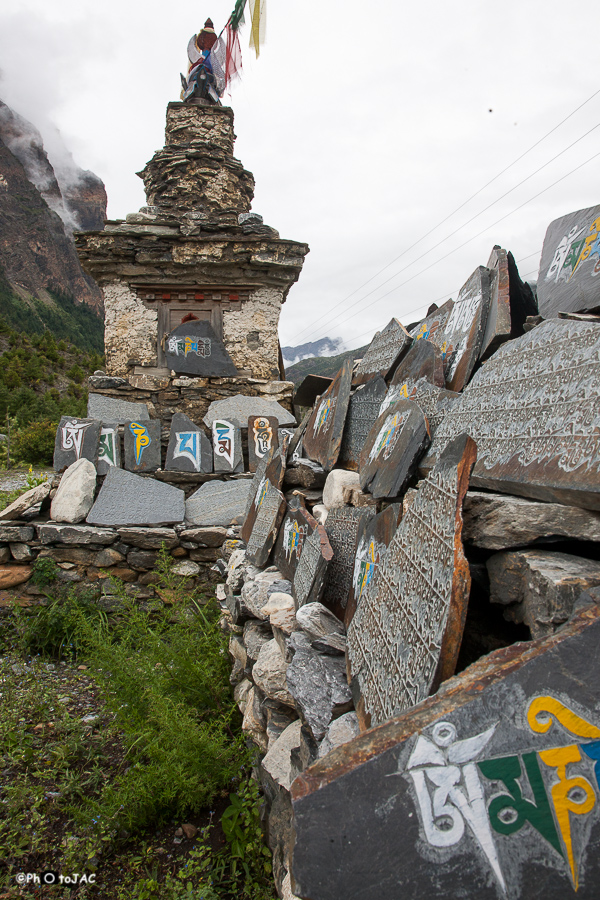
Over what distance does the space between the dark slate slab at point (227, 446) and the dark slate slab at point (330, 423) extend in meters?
1.92

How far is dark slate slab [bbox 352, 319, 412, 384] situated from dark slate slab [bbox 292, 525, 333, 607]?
3.71ft

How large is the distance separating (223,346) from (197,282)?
0.91m

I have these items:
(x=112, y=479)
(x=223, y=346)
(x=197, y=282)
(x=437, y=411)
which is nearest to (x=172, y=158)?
(x=197, y=282)

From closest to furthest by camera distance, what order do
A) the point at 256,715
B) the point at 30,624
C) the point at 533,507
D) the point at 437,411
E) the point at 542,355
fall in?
the point at 533,507
the point at 542,355
the point at 437,411
the point at 256,715
the point at 30,624

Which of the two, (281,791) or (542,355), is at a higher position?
(542,355)

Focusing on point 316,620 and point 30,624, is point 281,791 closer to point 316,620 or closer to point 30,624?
point 316,620

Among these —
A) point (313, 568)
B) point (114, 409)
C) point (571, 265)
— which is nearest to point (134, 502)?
point (114, 409)

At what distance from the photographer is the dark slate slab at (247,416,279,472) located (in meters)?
5.25

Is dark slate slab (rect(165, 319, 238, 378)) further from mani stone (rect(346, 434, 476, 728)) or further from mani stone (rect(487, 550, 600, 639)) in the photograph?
mani stone (rect(487, 550, 600, 639))

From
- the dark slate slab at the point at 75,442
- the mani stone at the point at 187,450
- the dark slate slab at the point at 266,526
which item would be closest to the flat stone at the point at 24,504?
the dark slate slab at the point at 75,442

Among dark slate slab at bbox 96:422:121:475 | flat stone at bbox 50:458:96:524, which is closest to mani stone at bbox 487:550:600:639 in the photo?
flat stone at bbox 50:458:96:524

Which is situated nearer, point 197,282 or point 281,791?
point 281,791

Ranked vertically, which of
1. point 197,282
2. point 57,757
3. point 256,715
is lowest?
point 57,757

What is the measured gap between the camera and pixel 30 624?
14.1 ft
